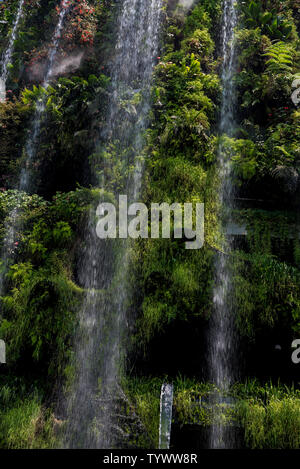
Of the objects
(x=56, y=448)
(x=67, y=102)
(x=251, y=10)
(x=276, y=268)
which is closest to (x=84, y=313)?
(x=56, y=448)

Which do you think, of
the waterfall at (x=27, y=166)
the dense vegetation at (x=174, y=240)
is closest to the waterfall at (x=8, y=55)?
the waterfall at (x=27, y=166)

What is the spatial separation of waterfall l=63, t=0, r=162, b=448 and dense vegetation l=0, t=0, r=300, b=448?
6.6 inches

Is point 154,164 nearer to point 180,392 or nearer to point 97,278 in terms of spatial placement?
point 97,278

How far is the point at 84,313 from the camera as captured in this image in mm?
4914

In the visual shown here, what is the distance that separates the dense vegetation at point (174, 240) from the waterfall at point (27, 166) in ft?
0.24

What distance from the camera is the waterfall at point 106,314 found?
13.3 ft

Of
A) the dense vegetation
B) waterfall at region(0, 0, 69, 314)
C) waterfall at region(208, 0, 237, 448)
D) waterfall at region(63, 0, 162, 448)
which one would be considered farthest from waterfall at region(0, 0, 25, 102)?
waterfall at region(208, 0, 237, 448)

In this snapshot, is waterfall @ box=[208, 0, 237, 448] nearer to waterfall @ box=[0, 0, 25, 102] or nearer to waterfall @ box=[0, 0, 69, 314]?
waterfall @ box=[0, 0, 69, 314]

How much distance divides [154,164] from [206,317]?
2.98 metres

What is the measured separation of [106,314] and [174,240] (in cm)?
158

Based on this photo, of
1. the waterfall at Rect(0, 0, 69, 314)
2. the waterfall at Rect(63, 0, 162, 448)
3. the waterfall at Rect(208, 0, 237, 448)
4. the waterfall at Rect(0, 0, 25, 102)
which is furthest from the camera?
the waterfall at Rect(0, 0, 25, 102)

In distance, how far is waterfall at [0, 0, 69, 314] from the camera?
218 inches

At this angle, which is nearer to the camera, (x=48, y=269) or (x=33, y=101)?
(x=48, y=269)

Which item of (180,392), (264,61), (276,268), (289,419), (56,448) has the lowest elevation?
(56,448)
